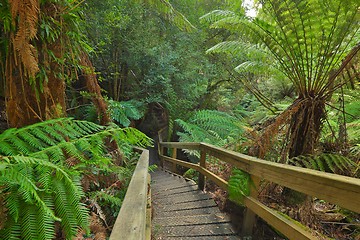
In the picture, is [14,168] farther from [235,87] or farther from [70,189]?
[235,87]

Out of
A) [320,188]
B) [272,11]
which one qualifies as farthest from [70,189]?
[272,11]

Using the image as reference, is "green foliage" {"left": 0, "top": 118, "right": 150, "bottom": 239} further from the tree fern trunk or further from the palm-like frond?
the palm-like frond

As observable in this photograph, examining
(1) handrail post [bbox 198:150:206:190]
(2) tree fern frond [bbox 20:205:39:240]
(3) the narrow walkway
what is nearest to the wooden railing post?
(3) the narrow walkway

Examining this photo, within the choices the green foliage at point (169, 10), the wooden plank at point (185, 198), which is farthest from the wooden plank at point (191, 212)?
the green foliage at point (169, 10)

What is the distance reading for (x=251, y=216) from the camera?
73.7 inches

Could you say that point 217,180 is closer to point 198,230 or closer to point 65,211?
point 198,230

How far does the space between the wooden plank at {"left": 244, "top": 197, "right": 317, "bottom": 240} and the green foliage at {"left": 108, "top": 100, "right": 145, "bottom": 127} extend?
12.0 feet

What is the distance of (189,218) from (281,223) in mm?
1231

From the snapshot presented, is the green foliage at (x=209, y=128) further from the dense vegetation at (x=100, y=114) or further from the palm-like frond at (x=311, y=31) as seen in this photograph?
the palm-like frond at (x=311, y=31)

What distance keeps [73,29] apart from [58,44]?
23cm

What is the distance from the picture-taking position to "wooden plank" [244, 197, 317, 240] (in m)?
1.20

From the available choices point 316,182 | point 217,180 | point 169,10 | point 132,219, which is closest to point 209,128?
point 169,10

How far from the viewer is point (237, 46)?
2936 mm

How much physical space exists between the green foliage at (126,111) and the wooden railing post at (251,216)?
3580mm
